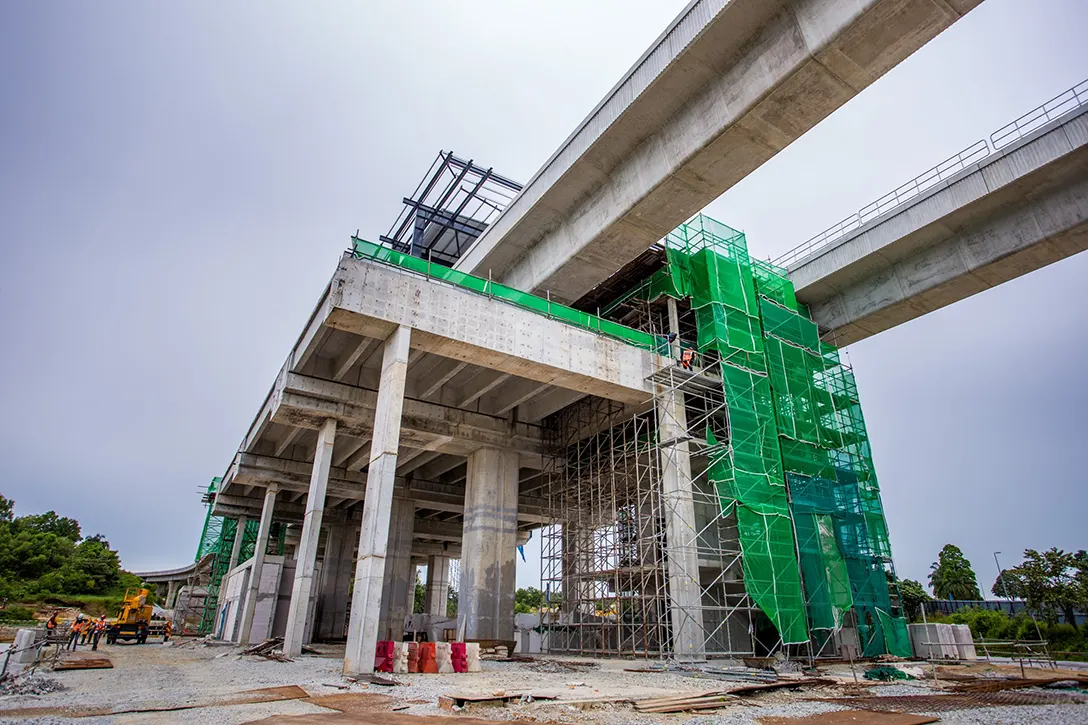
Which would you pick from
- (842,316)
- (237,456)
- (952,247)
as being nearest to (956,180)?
(952,247)

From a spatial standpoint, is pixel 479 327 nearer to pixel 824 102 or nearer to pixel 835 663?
pixel 824 102

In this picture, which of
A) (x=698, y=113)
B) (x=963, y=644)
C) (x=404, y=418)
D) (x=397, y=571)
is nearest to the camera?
(x=698, y=113)

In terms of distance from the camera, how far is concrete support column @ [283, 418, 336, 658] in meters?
17.8

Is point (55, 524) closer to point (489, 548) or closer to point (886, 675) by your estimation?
point (489, 548)

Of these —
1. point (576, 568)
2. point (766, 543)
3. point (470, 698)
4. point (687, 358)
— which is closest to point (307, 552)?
point (576, 568)

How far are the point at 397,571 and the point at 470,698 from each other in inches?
835

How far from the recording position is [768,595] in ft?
52.3

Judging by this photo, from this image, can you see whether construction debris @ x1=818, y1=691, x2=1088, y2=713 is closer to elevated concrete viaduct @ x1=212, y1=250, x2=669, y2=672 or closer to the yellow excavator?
elevated concrete viaduct @ x1=212, y1=250, x2=669, y2=672

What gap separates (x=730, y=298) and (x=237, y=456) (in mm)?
21486

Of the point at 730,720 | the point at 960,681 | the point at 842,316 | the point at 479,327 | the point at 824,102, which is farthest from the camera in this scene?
the point at 842,316

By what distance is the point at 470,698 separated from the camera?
743 centimetres

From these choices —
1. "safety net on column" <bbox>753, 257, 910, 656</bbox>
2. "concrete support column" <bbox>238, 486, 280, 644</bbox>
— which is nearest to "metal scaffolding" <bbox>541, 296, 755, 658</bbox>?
"safety net on column" <bbox>753, 257, 910, 656</bbox>

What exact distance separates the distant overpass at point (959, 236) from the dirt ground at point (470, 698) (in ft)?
39.5

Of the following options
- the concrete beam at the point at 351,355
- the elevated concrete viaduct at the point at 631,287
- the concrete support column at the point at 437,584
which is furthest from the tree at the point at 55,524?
the concrete beam at the point at 351,355
